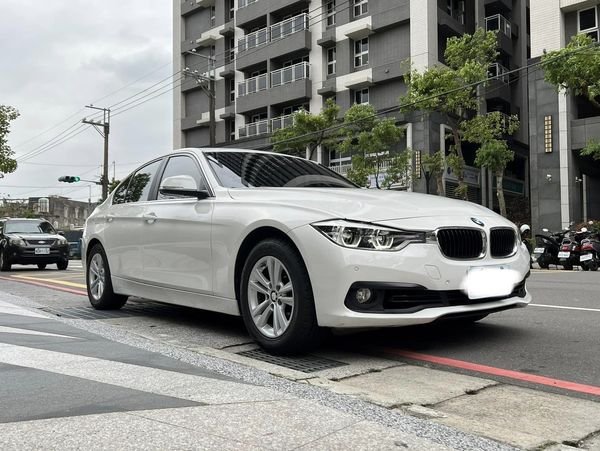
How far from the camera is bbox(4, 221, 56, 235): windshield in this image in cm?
1675

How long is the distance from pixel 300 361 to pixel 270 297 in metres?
0.51

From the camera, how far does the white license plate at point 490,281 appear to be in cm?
415

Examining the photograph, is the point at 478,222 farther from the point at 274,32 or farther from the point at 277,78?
the point at 274,32

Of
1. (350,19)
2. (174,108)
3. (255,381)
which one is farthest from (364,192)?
(174,108)

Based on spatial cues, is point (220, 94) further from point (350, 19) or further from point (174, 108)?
point (350, 19)

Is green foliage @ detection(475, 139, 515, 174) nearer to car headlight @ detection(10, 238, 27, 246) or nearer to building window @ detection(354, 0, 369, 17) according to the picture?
building window @ detection(354, 0, 369, 17)

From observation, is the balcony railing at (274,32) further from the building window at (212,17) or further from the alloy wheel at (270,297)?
the alloy wheel at (270,297)

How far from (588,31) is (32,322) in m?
23.8

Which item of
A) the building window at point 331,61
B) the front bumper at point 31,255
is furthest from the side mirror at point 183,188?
the building window at point 331,61

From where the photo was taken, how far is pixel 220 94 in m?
38.5

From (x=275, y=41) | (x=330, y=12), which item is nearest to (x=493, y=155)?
(x=330, y=12)

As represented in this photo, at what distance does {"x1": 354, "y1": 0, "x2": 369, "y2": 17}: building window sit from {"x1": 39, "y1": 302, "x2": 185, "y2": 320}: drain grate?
87.8 ft

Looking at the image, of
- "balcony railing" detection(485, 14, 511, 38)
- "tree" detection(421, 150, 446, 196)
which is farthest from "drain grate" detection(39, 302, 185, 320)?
"balcony railing" detection(485, 14, 511, 38)

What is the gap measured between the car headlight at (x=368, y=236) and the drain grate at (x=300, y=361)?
87 centimetres
